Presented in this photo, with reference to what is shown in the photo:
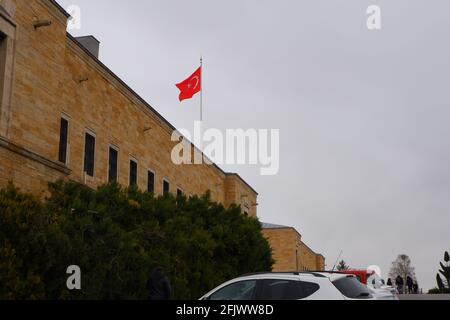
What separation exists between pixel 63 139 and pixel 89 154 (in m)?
2.35

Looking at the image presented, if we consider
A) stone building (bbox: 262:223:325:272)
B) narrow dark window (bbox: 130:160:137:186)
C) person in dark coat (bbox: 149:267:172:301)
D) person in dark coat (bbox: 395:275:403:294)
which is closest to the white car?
person in dark coat (bbox: 149:267:172:301)

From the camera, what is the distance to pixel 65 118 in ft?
72.3

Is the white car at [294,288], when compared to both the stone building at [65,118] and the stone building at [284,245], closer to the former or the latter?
the stone building at [65,118]

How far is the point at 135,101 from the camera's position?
28484mm

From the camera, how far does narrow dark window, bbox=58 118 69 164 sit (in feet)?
70.6

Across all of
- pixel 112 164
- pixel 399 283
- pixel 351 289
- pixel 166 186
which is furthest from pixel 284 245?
pixel 351 289

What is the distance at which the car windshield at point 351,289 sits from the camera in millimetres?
10516

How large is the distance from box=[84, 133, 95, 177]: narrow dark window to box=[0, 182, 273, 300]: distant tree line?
12.7 feet

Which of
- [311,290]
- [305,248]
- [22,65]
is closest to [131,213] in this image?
[22,65]

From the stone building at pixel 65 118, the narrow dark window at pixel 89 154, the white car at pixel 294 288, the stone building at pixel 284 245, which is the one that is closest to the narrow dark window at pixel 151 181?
the stone building at pixel 65 118

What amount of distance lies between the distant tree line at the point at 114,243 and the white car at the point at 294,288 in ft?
15.6

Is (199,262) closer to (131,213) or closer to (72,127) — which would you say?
(131,213)

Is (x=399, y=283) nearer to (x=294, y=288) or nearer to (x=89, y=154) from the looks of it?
(x=89, y=154)

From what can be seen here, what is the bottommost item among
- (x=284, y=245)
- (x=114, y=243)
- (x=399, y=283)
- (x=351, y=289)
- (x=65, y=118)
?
(x=351, y=289)
